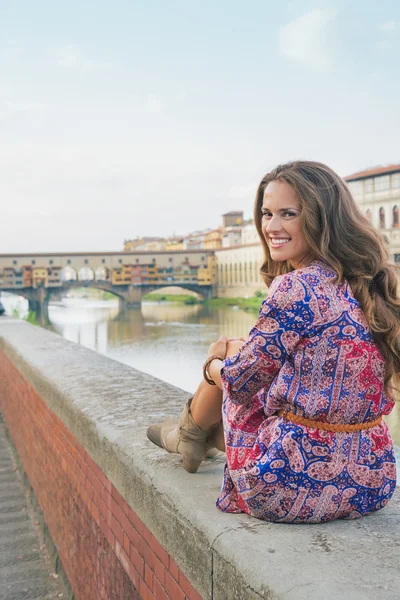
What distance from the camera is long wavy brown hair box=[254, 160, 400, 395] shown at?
52.0 inches

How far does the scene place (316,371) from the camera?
126 cm

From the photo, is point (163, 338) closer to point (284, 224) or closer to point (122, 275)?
point (122, 275)

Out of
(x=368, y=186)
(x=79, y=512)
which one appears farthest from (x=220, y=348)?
(x=368, y=186)

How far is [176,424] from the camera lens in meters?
1.71

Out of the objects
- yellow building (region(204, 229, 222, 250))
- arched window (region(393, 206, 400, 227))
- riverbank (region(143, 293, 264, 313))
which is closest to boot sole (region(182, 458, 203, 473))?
riverbank (region(143, 293, 264, 313))

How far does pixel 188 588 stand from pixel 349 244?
72 centimetres

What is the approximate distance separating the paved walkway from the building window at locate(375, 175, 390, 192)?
1375 inches

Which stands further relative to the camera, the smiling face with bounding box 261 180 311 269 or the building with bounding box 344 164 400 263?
the building with bounding box 344 164 400 263

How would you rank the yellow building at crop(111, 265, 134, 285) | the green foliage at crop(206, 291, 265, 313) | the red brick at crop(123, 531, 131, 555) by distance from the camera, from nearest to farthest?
1. the red brick at crop(123, 531, 131, 555)
2. the green foliage at crop(206, 291, 265, 313)
3. the yellow building at crop(111, 265, 134, 285)

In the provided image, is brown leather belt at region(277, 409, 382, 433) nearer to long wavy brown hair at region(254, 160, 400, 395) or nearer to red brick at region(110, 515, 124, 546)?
long wavy brown hair at region(254, 160, 400, 395)

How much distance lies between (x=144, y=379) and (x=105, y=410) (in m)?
0.68

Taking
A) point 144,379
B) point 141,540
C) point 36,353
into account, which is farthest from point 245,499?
point 36,353

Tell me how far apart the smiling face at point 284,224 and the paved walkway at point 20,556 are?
1735 mm

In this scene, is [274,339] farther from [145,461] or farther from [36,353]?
[36,353]
